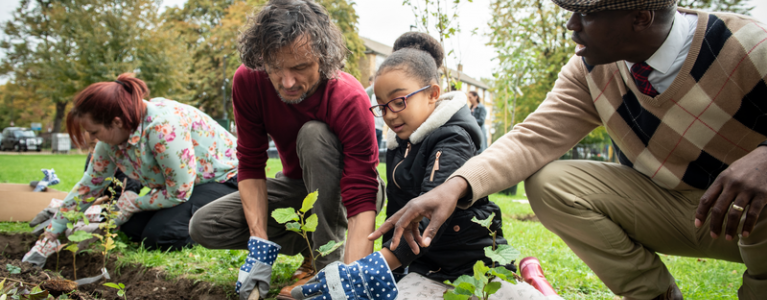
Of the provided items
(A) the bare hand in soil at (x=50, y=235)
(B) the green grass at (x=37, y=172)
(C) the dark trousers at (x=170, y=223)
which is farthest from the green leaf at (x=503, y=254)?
(B) the green grass at (x=37, y=172)

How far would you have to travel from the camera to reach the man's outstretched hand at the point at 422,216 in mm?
1213

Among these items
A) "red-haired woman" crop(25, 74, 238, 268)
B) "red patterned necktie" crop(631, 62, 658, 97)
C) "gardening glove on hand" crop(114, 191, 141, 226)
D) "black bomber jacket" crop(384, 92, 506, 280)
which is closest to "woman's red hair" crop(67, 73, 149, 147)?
"red-haired woman" crop(25, 74, 238, 268)

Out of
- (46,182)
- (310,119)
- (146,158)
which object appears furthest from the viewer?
(46,182)

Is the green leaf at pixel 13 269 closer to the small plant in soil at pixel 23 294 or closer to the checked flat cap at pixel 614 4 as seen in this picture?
the small plant in soil at pixel 23 294

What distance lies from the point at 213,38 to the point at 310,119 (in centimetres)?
2321

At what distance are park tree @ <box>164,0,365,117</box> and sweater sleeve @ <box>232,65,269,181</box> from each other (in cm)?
1906

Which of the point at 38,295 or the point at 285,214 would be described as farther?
the point at 38,295

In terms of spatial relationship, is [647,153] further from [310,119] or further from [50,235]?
[50,235]

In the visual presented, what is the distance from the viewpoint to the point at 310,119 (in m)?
2.00

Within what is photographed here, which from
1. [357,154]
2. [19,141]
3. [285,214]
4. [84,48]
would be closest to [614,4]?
[357,154]

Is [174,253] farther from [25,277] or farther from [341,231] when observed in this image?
[341,231]

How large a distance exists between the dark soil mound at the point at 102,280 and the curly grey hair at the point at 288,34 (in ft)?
3.61

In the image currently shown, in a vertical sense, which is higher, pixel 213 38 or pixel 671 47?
pixel 671 47

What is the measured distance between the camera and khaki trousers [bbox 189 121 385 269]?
1.81m
